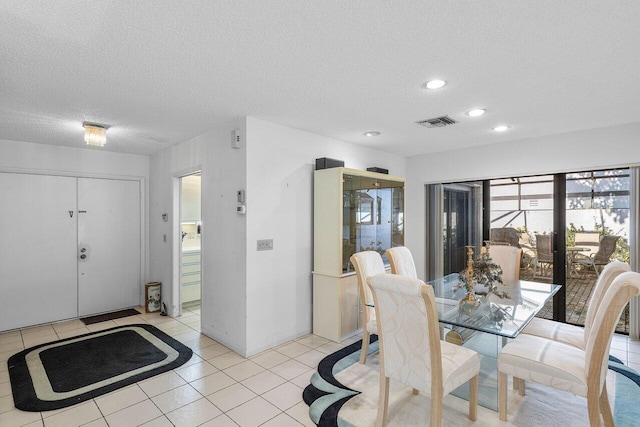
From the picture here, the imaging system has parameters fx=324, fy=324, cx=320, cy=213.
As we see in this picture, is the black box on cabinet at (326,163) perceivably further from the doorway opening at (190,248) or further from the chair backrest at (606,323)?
the chair backrest at (606,323)

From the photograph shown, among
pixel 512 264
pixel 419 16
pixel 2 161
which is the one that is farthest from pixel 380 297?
pixel 2 161

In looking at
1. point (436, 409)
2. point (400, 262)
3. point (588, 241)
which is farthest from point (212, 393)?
point (588, 241)

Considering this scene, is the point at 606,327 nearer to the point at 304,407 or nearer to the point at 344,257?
the point at 304,407

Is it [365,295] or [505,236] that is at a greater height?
[505,236]

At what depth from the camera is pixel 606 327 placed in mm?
1777

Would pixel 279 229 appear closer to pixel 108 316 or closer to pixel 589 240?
pixel 108 316

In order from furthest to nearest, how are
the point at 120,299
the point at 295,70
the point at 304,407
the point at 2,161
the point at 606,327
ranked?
the point at 120,299 < the point at 2,161 < the point at 304,407 < the point at 295,70 < the point at 606,327

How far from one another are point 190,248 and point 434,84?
4525mm

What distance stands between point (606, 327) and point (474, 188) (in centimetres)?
350

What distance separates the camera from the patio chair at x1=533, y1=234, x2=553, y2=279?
14.1ft

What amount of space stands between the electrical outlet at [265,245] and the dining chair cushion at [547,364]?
2.27m

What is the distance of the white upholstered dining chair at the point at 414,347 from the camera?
1.85m

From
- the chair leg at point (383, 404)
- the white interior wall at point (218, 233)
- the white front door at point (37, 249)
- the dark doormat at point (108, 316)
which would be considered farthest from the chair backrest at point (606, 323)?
the white front door at point (37, 249)

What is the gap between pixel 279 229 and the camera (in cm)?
360
